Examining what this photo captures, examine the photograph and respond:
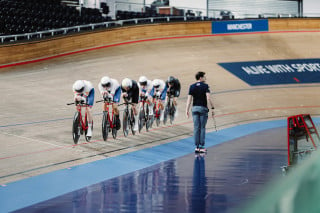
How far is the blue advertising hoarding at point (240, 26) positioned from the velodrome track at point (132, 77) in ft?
1.73

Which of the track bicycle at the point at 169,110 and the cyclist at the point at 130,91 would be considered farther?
the track bicycle at the point at 169,110

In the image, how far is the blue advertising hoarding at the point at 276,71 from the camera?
16.3 m

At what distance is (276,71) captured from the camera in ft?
56.0

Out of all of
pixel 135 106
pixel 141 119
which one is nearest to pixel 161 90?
pixel 141 119

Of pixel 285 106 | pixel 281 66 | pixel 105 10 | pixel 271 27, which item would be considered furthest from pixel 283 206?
pixel 271 27

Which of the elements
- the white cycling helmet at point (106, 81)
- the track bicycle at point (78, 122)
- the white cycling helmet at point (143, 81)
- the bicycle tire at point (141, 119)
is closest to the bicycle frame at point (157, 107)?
the bicycle tire at point (141, 119)

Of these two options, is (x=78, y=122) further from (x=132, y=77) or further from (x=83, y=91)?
(x=132, y=77)

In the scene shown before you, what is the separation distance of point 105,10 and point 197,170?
16226 millimetres

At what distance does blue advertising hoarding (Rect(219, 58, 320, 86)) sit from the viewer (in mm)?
16266

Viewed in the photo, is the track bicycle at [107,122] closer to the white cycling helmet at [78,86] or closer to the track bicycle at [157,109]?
the white cycling helmet at [78,86]

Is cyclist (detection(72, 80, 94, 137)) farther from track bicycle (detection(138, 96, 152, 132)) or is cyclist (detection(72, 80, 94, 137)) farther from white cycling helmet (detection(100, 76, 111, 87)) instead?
track bicycle (detection(138, 96, 152, 132))

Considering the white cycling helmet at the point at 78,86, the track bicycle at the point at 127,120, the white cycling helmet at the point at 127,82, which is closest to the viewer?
the white cycling helmet at the point at 78,86

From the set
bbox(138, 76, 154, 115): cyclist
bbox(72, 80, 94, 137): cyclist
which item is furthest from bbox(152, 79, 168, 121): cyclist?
bbox(72, 80, 94, 137): cyclist

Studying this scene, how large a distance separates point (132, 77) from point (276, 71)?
17.4ft
